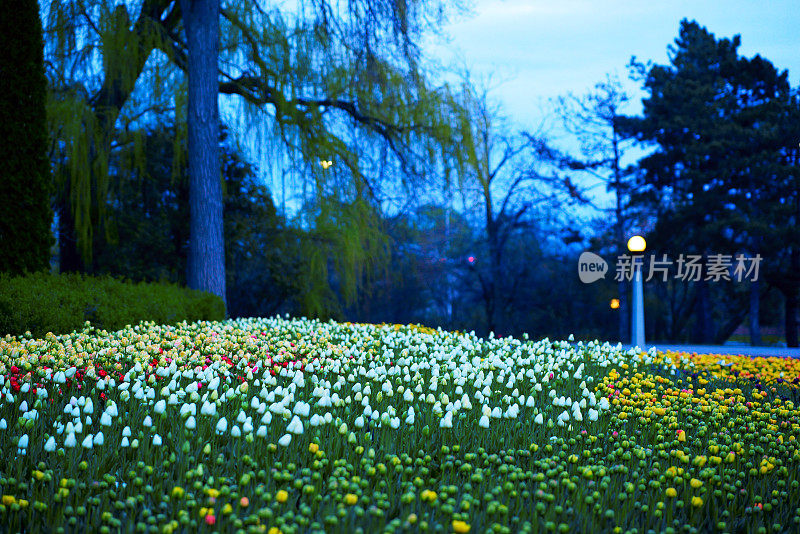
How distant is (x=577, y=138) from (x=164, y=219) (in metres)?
14.4

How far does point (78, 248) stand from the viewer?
426 inches

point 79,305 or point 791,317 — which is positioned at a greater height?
point 79,305

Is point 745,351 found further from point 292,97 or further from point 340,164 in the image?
point 292,97

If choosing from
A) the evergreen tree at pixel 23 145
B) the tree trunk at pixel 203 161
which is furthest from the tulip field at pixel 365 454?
the tree trunk at pixel 203 161

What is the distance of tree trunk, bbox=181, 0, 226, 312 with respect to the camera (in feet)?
32.9

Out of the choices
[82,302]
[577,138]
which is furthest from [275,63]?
[577,138]

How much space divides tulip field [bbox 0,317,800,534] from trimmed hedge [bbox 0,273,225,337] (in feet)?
3.59

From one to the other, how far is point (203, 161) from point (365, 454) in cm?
822

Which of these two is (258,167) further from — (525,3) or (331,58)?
(525,3)

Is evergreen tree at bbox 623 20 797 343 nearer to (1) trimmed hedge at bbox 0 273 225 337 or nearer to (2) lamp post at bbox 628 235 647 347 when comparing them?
(2) lamp post at bbox 628 235 647 347

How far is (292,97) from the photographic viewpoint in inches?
436

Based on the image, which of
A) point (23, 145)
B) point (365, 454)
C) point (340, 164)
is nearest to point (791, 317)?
point (340, 164)

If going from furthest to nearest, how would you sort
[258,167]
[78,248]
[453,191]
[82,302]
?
1. [258,167]
2. [453,191]
3. [78,248]
4. [82,302]

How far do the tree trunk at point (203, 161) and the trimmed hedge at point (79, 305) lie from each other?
161 centimetres
